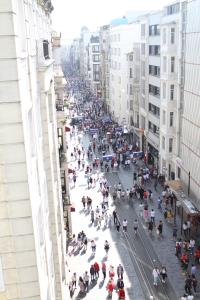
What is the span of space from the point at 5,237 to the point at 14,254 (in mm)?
523

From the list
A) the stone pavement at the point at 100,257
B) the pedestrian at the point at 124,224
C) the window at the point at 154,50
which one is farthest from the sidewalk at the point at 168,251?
the window at the point at 154,50

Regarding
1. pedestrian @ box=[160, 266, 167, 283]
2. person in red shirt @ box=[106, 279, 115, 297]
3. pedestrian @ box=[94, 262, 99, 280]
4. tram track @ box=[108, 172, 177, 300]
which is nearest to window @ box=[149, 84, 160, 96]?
tram track @ box=[108, 172, 177, 300]

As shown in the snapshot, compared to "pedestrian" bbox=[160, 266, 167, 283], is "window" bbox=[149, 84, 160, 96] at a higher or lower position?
higher

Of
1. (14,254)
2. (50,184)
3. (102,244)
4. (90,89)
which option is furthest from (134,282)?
(90,89)

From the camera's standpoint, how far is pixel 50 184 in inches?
689

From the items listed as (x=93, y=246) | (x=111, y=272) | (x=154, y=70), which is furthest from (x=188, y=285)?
(x=154, y=70)

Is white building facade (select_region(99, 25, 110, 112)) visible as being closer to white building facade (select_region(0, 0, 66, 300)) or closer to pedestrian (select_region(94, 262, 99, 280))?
pedestrian (select_region(94, 262, 99, 280))

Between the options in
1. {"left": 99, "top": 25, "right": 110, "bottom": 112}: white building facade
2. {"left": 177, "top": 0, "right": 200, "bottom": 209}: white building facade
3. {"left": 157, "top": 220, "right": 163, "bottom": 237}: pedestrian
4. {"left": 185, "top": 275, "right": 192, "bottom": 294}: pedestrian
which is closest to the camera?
{"left": 185, "top": 275, "right": 192, "bottom": 294}: pedestrian

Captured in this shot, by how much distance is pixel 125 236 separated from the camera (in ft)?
111

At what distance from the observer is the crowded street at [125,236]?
26.4m

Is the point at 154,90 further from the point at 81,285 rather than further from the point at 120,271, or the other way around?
the point at 81,285

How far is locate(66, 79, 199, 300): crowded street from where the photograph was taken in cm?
2641

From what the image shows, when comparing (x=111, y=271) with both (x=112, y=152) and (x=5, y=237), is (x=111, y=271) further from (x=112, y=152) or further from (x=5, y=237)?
(x=112, y=152)

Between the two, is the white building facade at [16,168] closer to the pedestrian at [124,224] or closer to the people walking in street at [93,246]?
the people walking in street at [93,246]
